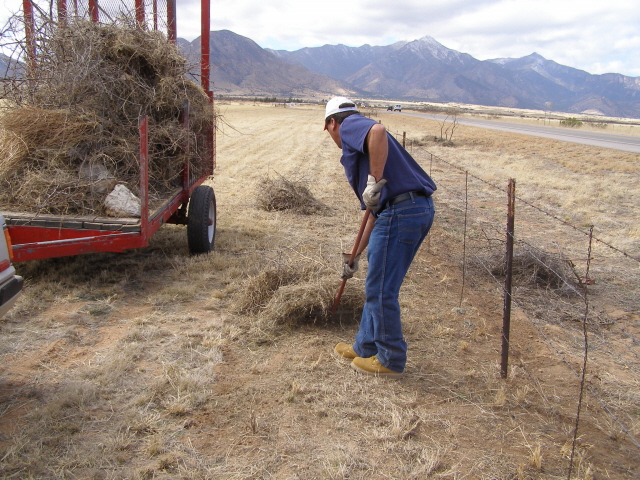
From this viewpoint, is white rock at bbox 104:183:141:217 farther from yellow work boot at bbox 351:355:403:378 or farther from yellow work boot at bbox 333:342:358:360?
yellow work boot at bbox 351:355:403:378

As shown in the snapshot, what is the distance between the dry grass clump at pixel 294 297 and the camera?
13.4ft

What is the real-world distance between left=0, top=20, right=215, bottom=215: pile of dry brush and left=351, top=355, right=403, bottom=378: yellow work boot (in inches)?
104

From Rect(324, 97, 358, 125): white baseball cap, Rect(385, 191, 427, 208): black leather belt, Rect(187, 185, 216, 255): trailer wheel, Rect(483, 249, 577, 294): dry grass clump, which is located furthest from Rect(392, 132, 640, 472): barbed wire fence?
Rect(187, 185, 216, 255): trailer wheel

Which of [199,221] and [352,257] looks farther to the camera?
[199,221]

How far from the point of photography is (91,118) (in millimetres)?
4832

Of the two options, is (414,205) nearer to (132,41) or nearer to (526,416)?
(526,416)

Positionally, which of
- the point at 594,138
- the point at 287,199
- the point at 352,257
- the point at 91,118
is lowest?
the point at 287,199

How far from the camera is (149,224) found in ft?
14.1

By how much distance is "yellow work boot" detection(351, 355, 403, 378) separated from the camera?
3.41 meters

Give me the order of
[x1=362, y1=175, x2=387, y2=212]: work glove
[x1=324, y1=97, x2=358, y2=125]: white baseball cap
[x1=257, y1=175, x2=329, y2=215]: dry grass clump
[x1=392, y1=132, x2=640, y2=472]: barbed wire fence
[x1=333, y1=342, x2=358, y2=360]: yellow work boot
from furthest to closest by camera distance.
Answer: [x1=257, y1=175, x2=329, y2=215]: dry grass clump → [x1=333, y1=342, x2=358, y2=360]: yellow work boot → [x1=392, y1=132, x2=640, y2=472]: barbed wire fence → [x1=324, y1=97, x2=358, y2=125]: white baseball cap → [x1=362, y1=175, x2=387, y2=212]: work glove

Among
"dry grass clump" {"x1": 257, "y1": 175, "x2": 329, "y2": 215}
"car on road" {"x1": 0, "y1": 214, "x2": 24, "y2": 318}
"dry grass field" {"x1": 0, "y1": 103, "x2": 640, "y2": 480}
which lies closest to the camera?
"dry grass field" {"x1": 0, "y1": 103, "x2": 640, "y2": 480}

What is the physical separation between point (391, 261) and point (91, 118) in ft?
11.0

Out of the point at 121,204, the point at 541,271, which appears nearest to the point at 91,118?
the point at 121,204

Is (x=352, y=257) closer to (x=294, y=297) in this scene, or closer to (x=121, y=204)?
(x=294, y=297)
